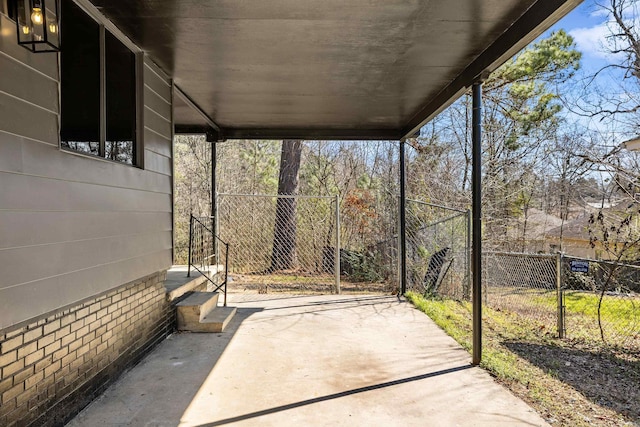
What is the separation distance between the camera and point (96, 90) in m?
2.99

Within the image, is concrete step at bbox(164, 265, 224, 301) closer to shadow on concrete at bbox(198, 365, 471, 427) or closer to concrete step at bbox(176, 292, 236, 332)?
concrete step at bbox(176, 292, 236, 332)

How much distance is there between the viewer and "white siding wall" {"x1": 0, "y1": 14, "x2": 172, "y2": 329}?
2.01 meters

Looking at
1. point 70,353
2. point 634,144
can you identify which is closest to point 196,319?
point 70,353

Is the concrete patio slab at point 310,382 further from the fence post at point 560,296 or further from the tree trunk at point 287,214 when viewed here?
the tree trunk at point 287,214

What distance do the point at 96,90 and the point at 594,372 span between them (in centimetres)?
480

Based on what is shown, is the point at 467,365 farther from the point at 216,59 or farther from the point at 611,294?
the point at 216,59

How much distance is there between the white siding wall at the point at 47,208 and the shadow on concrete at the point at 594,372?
3.73 meters

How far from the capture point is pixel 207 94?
4793 millimetres

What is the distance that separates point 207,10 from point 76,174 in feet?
4.46

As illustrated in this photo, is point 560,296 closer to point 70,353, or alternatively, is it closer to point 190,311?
point 190,311

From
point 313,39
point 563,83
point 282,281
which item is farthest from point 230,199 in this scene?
point 563,83

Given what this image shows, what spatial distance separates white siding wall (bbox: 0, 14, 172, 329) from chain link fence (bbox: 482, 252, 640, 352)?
15.0 feet

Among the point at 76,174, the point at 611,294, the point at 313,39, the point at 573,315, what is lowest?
the point at 573,315

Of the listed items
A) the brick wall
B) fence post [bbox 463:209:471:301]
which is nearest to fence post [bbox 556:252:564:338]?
fence post [bbox 463:209:471:301]
